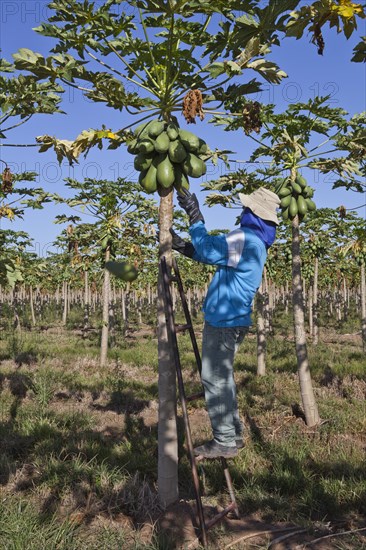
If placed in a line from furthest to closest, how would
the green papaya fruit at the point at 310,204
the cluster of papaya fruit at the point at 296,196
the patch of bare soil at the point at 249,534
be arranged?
the green papaya fruit at the point at 310,204 < the cluster of papaya fruit at the point at 296,196 < the patch of bare soil at the point at 249,534

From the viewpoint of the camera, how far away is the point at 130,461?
4.67 m

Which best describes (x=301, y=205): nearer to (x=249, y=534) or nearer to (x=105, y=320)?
(x=249, y=534)

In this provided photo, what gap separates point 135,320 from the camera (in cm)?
3412

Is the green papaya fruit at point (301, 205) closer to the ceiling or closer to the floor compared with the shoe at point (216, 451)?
closer to the ceiling

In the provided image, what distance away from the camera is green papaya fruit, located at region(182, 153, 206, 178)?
3375 mm

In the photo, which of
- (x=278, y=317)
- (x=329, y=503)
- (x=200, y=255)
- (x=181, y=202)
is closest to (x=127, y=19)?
(x=181, y=202)

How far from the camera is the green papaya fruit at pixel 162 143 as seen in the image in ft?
10.6

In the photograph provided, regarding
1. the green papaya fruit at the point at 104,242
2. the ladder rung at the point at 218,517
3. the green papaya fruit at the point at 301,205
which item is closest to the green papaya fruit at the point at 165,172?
the ladder rung at the point at 218,517

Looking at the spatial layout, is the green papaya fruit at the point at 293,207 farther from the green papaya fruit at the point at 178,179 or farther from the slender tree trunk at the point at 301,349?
the green papaya fruit at the point at 178,179

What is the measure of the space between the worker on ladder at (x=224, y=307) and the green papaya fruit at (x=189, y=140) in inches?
14.4

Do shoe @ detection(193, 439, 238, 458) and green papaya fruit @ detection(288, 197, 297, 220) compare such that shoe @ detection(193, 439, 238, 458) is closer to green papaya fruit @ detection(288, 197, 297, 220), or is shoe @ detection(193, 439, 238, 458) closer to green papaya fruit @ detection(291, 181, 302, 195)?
green papaya fruit @ detection(288, 197, 297, 220)

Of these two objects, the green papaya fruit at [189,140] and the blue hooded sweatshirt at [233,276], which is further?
the green papaya fruit at [189,140]

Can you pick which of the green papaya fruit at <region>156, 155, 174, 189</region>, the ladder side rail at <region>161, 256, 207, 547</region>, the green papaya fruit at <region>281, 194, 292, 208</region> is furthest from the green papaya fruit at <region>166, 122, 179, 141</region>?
the green papaya fruit at <region>281, 194, 292, 208</region>

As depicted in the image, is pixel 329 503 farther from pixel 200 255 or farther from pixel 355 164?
pixel 355 164
